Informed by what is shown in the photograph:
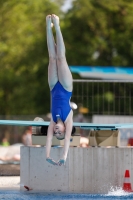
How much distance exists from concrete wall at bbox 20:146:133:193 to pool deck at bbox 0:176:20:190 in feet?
4.46

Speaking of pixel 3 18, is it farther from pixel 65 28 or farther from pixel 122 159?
pixel 122 159

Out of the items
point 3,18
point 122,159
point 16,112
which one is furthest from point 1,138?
point 122,159

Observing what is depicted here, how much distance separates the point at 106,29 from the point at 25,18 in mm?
5838

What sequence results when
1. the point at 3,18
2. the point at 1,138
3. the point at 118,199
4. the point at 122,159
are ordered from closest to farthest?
the point at 118,199
the point at 122,159
the point at 1,138
the point at 3,18

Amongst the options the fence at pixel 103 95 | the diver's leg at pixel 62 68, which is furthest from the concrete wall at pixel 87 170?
the fence at pixel 103 95

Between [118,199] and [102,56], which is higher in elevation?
[102,56]

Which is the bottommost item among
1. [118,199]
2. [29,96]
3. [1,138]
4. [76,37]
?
[118,199]

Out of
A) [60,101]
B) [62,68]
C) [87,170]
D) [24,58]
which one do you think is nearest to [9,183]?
[87,170]

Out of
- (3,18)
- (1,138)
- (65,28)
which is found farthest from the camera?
(65,28)

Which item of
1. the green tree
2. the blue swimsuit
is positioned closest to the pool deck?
the blue swimsuit

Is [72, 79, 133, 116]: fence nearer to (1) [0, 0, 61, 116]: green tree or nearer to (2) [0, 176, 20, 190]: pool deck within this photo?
(2) [0, 176, 20, 190]: pool deck

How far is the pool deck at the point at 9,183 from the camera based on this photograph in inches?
773

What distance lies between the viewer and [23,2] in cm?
5403

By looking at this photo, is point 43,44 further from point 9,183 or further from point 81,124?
point 81,124
